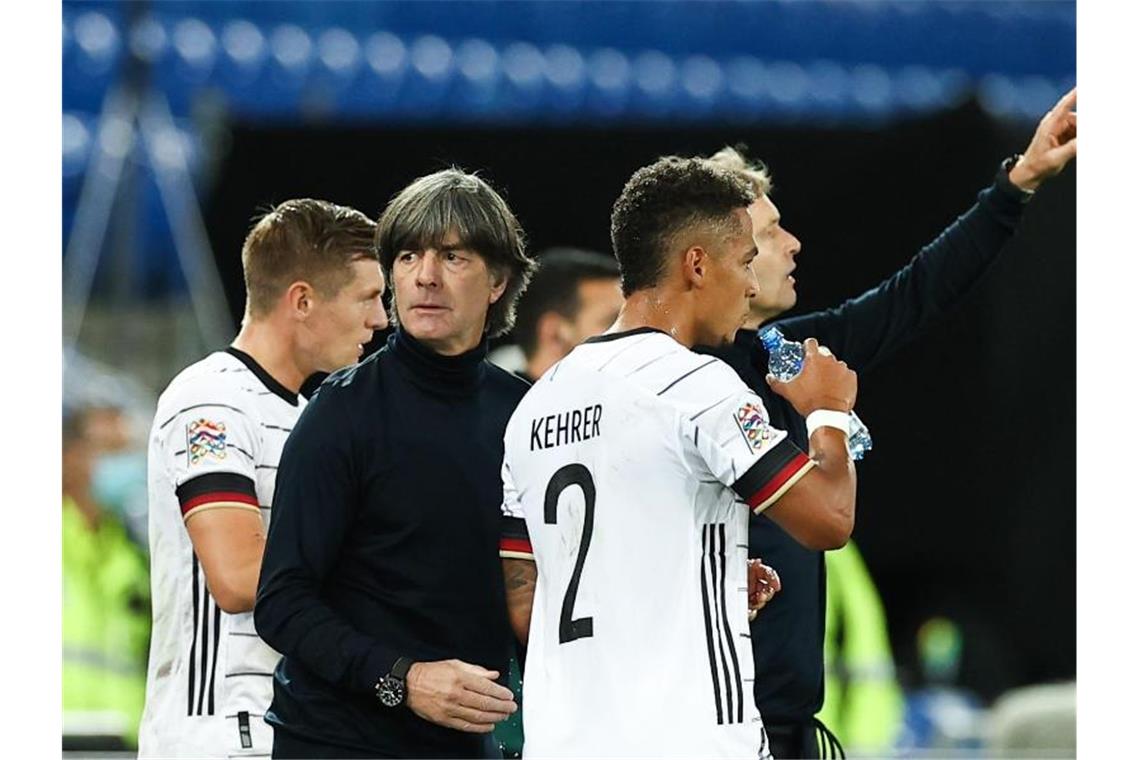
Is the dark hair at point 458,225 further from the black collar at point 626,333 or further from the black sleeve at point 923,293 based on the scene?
the black sleeve at point 923,293

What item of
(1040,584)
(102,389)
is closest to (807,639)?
(1040,584)

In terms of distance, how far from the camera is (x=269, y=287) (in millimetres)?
3143

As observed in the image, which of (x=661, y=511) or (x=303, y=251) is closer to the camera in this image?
(x=661, y=511)

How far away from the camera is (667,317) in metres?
2.51

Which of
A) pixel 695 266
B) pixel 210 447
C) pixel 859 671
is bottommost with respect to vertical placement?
pixel 859 671

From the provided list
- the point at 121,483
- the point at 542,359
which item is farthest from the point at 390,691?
the point at 121,483

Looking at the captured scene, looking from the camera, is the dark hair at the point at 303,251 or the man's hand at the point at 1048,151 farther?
the man's hand at the point at 1048,151

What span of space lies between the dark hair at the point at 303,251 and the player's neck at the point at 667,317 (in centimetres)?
80

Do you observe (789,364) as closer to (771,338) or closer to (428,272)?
(771,338)

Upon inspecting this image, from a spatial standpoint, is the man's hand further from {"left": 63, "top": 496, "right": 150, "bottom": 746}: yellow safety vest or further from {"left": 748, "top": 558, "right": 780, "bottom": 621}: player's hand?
{"left": 63, "top": 496, "right": 150, "bottom": 746}: yellow safety vest

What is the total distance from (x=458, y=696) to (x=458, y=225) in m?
0.75

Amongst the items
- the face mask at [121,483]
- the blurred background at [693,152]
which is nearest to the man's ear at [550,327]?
the blurred background at [693,152]

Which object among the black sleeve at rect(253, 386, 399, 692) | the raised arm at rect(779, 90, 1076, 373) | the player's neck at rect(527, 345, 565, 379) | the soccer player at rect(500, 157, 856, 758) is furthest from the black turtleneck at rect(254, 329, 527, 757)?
the player's neck at rect(527, 345, 565, 379)

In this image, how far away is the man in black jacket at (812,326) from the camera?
303 centimetres
